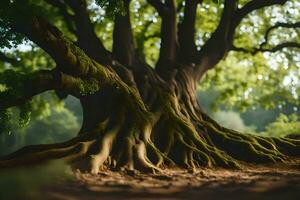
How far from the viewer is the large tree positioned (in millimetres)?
7642

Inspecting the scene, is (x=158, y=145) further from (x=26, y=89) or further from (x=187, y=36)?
(x=187, y=36)

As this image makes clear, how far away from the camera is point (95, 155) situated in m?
7.82

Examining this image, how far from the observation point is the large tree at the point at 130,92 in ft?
25.1

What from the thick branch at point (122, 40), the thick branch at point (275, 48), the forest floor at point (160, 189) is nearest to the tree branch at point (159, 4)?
the thick branch at point (122, 40)

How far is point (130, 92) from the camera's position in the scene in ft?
34.0

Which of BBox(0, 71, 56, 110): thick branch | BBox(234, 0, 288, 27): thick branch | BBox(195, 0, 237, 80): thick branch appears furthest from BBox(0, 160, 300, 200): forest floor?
BBox(234, 0, 288, 27): thick branch

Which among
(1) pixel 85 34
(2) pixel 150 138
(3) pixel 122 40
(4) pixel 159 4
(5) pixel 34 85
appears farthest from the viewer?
(4) pixel 159 4

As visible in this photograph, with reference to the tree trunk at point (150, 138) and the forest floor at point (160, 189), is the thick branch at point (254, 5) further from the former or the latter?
the forest floor at point (160, 189)

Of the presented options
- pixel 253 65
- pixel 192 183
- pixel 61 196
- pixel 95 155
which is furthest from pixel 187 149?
pixel 253 65

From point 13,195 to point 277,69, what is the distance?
1916 cm

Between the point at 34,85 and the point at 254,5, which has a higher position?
the point at 254,5

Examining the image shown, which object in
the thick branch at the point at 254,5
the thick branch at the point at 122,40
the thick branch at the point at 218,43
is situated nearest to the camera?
the thick branch at the point at 122,40

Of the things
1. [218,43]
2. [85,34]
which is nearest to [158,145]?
[85,34]

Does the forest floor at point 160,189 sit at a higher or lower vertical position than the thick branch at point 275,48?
lower
